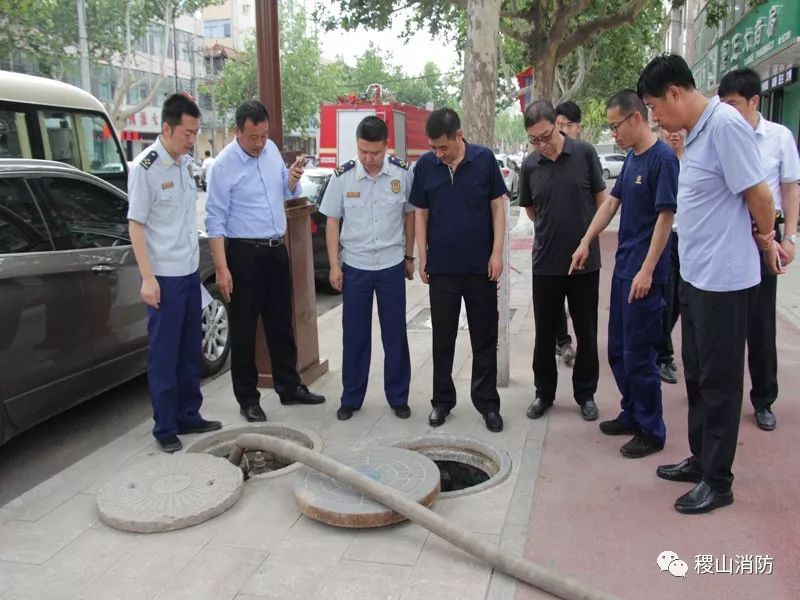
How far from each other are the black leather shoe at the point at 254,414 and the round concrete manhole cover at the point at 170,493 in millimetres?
683

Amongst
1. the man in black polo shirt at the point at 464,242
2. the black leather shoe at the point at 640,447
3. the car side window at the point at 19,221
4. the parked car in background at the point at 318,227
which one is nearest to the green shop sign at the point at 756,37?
the parked car in background at the point at 318,227

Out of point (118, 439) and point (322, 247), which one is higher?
point (322, 247)

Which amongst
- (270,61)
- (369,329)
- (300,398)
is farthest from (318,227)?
(369,329)

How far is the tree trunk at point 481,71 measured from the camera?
18.5ft

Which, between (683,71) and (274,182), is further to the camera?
(274,182)

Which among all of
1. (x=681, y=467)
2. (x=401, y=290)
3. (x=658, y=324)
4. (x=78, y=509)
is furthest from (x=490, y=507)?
(x=78, y=509)

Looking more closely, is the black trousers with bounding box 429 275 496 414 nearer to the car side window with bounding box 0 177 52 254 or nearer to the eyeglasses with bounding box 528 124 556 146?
the eyeglasses with bounding box 528 124 556 146

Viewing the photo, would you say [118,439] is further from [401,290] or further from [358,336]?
[401,290]

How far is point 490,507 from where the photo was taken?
331cm

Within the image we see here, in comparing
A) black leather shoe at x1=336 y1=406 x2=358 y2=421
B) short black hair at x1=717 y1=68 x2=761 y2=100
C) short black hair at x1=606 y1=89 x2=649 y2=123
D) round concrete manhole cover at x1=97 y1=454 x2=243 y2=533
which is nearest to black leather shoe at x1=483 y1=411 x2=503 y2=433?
black leather shoe at x1=336 y1=406 x2=358 y2=421

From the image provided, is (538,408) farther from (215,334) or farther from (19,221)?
(19,221)

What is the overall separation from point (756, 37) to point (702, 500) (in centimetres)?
1598

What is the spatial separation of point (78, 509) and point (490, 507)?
6.23ft

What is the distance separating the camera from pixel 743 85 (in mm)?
3979
